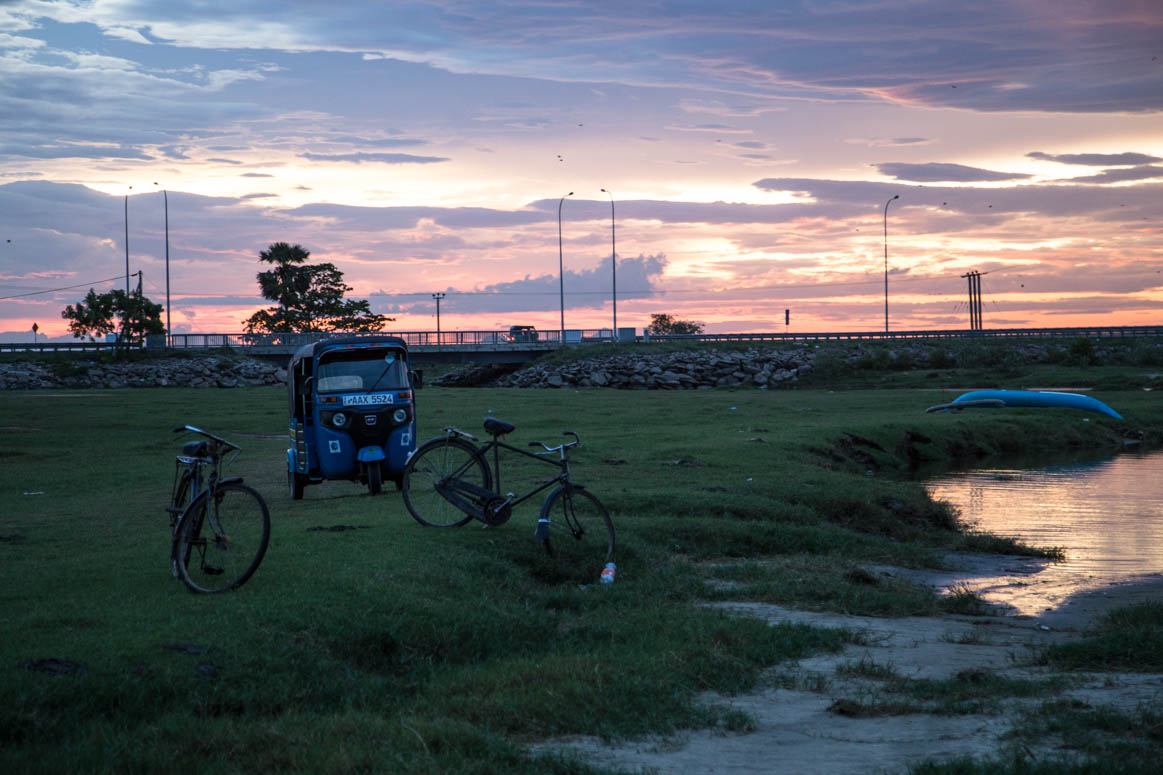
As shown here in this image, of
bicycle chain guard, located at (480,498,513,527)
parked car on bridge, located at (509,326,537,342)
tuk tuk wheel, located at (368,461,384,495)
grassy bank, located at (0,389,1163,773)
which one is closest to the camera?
grassy bank, located at (0,389,1163,773)

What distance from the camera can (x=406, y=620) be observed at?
28.5ft

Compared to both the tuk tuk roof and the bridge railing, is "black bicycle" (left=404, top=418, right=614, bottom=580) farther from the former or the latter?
the bridge railing

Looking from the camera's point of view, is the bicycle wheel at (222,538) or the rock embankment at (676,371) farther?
the rock embankment at (676,371)

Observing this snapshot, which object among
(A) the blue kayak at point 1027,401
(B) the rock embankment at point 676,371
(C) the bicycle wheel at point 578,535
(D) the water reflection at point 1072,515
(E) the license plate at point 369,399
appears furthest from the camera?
(B) the rock embankment at point 676,371

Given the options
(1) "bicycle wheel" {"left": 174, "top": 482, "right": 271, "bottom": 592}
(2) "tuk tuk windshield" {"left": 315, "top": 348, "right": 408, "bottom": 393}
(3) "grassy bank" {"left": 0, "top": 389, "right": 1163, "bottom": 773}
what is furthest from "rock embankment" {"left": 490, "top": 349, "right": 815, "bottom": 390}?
(1) "bicycle wheel" {"left": 174, "top": 482, "right": 271, "bottom": 592}

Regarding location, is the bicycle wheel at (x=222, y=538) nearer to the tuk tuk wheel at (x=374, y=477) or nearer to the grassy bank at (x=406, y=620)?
the grassy bank at (x=406, y=620)

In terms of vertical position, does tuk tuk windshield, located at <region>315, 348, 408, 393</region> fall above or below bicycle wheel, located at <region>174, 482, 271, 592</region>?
above

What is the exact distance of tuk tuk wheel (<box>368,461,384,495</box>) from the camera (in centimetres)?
1612

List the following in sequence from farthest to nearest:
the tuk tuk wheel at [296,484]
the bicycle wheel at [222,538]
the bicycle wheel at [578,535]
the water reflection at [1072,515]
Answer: the tuk tuk wheel at [296,484]
the water reflection at [1072,515]
the bicycle wheel at [578,535]
the bicycle wheel at [222,538]

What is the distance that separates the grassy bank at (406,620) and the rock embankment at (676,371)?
155 ft

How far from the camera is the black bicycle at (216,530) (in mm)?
8930

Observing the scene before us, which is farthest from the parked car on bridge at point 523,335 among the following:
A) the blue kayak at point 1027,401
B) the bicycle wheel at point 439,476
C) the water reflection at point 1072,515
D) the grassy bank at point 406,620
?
the bicycle wheel at point 439,476

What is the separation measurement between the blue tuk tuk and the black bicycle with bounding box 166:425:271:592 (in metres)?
6.55

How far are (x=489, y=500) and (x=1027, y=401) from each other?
106 ft
